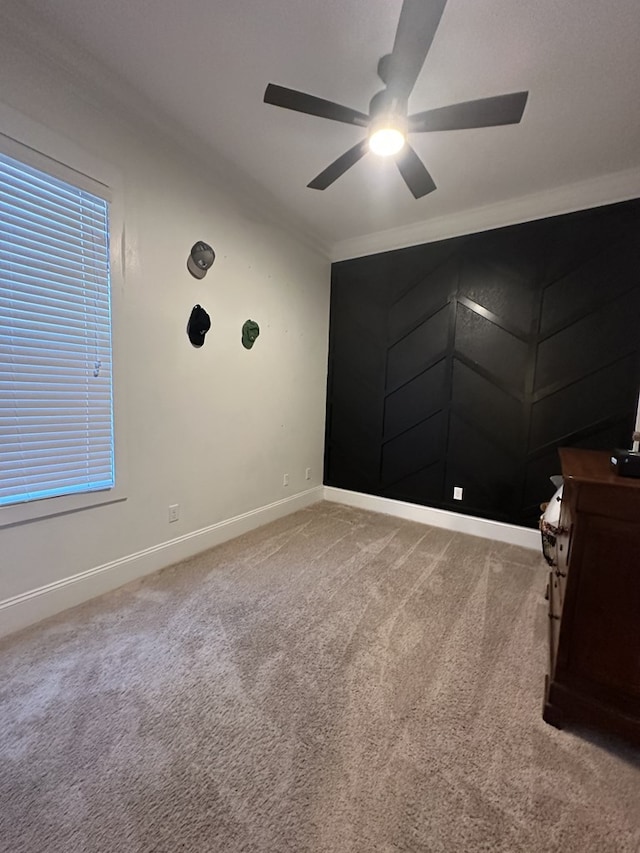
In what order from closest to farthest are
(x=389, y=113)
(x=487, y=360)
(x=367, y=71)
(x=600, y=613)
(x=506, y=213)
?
1. (x=600, y=613)
2. (x=389, y=113)
3. (x=367, y=71)
4. (x=506, y=213)
5. (x=487, y=360)

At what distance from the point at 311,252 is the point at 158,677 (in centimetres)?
356

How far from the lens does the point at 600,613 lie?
1246 mm

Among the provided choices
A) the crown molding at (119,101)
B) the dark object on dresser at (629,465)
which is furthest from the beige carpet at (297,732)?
the crown molding at (119,101)

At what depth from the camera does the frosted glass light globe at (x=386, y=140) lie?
5.18 ft

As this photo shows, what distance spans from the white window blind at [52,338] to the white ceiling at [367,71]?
0.75 m

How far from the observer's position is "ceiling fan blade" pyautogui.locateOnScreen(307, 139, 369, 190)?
177cm

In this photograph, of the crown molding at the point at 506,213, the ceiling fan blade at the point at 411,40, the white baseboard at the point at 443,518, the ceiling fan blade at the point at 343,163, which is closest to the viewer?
the ceiling fan blade at the point at 411,40

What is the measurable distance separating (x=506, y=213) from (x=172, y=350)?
9.51ft

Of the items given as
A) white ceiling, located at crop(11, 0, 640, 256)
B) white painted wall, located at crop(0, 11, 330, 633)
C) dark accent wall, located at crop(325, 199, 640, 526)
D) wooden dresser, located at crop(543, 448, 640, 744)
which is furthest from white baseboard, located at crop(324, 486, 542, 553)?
white ceiling, located at crop(11, 0, 640, 256)

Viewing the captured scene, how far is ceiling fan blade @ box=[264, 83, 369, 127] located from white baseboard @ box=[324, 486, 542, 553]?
116 inches

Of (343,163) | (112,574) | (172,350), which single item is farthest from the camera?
(172,350)

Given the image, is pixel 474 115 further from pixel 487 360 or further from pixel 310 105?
pixel 487 360

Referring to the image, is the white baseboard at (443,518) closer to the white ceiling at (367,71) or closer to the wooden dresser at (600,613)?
the wooden dresser at (600,613)

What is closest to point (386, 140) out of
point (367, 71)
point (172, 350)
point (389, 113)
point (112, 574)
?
point (389, 113)
